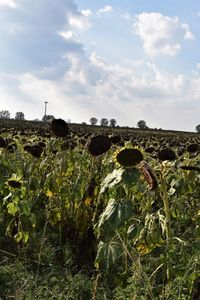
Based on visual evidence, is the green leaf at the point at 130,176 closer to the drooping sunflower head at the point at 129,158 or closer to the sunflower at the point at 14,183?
the drooping sunflower head at the point at 129,158

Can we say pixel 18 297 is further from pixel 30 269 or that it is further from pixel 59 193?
pixel 59 193

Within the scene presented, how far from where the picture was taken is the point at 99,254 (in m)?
2.87

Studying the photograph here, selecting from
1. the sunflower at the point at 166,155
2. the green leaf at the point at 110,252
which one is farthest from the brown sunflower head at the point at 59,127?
the green leaf at the point at 110,252

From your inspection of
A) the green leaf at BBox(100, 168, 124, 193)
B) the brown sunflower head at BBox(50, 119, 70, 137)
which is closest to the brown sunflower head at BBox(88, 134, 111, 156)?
the brown sunflower head at BBox(50, 119, 70, 137)

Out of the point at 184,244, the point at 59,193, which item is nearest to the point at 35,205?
the point at 59,193

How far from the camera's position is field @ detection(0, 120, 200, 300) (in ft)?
8.80

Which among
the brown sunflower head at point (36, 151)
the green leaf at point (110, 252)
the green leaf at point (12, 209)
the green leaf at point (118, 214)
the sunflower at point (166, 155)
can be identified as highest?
the sunflower at point (166, 155)

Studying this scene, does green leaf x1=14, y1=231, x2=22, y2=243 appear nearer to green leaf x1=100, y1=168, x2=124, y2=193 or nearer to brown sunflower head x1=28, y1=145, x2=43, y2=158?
brown sunflower head x1=28, y1=145, x2=43, y2=158

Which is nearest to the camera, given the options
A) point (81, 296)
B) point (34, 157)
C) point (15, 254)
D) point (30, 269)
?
point (81, 296)

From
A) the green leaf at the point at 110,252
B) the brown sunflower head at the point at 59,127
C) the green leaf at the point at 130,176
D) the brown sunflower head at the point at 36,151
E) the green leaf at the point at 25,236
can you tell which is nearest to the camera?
the green leaf at the point at 130,176

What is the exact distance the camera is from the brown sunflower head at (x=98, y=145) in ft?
12.1

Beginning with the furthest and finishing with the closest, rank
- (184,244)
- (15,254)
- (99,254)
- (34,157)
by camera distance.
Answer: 1. (34,157)
2. (15,254)
3. (99,254)
4. (184,244)

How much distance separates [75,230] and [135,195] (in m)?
0.64

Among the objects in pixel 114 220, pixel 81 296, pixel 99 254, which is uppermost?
pixel 114 220
